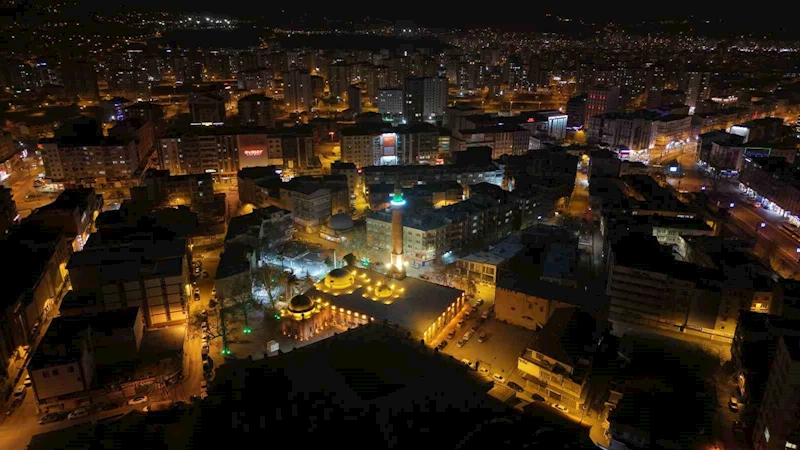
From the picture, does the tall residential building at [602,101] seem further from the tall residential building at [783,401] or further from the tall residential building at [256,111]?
the tall residential building at [783,401]

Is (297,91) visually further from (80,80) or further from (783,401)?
(783,401)

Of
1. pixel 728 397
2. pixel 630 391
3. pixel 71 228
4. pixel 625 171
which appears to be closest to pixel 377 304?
pixel 630 391

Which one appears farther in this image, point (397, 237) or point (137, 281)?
point (397, 237)

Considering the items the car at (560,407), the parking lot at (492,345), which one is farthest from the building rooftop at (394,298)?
the car at (560,407)

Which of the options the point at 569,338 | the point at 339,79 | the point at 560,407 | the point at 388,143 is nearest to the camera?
the point at 560,407

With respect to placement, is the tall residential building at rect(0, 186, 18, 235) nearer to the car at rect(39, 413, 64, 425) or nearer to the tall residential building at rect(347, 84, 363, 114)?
the car at rect(39, 413, 64, 425)

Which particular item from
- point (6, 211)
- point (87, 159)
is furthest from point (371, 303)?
point (87, 159)
